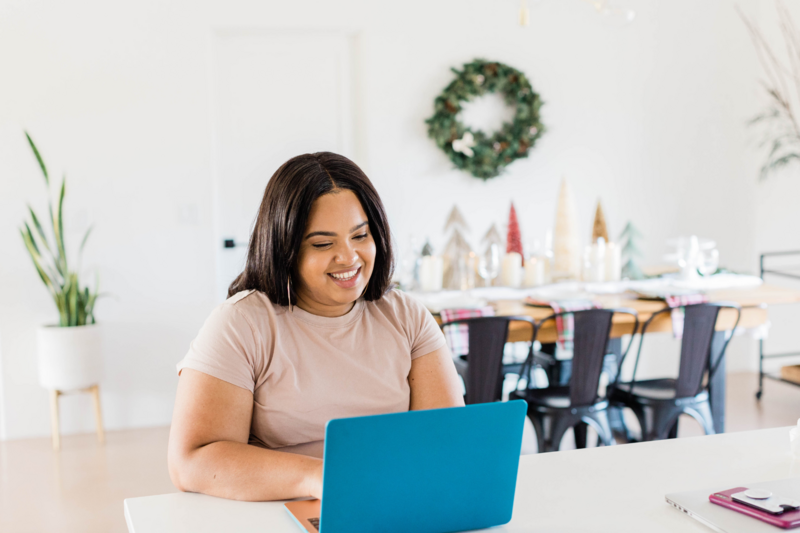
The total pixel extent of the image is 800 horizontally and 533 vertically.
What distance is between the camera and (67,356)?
11.4ft

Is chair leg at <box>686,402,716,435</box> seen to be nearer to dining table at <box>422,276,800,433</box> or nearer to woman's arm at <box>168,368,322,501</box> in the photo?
dining table at <box>422,276,800,433</box>

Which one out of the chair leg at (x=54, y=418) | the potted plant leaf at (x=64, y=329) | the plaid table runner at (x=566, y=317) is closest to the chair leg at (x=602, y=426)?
the plaid table runner at (x=566, y=317)

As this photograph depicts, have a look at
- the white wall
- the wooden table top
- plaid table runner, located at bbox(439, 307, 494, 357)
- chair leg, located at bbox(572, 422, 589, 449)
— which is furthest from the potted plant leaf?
chair leg, located at bbox(572, 422, 589, 449)

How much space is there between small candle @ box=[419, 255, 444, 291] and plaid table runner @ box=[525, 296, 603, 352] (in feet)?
1.50

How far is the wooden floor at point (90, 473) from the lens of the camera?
276 cm

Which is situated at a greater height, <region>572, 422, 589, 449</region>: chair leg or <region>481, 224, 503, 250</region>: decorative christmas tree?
<region>481, 224, 503, 250</region>: decorative christmas tree

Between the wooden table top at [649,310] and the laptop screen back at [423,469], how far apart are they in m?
1.76

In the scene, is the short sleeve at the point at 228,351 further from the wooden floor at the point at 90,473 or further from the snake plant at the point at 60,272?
the snake plant at the point at 60,272

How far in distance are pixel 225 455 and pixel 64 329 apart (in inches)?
102

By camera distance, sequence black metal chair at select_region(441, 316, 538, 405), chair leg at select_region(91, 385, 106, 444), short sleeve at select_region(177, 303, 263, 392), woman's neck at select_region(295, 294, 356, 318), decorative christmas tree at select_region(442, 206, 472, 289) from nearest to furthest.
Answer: short sleeve at select_region(177, 303, 263, 392)
woman's neck at select_region(295, 294, 356, 318)
black metal chair at select_region(441, 316, 538, 405)
decorative christmas tree at select_region(442, 206, 472, 289)
chair leg at select_region(91, 385, 106, 444)

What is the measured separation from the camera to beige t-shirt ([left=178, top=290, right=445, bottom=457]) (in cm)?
135

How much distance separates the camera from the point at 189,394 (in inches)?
50.7

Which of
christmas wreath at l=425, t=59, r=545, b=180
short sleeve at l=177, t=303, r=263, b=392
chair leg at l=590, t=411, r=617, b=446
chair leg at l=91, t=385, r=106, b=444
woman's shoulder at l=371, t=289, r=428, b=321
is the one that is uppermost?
christmas wreath at l=425, t=59, r=545, b=180

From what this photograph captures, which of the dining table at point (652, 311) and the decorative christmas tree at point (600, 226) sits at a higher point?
the decorative christmas tree at point (600, 226)
